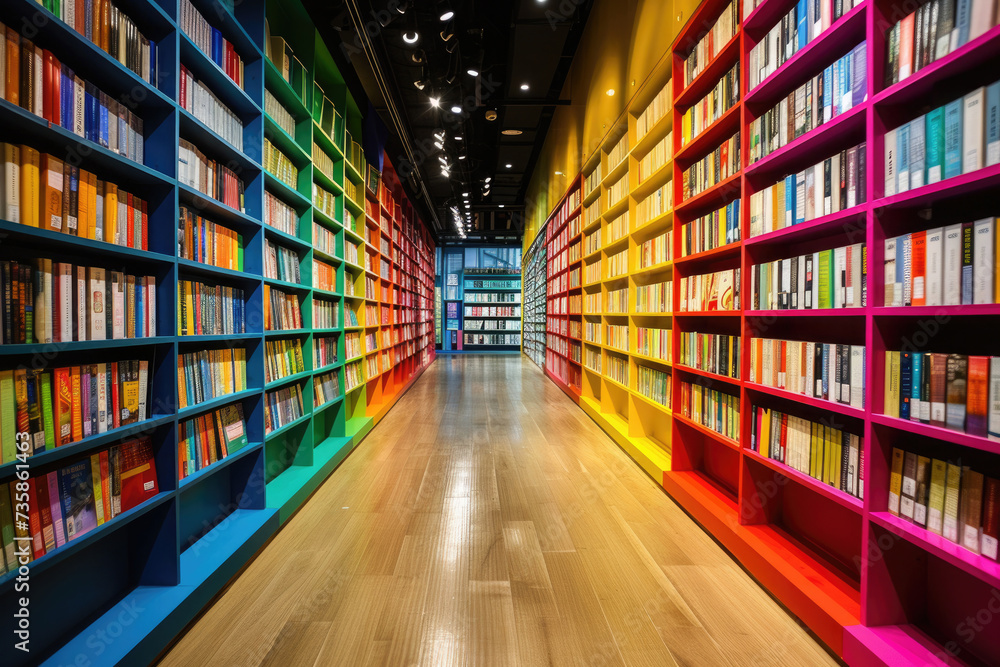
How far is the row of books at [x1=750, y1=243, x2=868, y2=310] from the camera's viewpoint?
1451 millimetres

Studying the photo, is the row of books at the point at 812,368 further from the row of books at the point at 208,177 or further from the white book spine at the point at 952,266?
the row of books at the point at 208,177

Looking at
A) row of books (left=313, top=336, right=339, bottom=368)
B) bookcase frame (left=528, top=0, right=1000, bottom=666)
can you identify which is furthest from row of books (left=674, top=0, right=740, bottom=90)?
row of books (left=313, top=336, right=339, bottom=368)

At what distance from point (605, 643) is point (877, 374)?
4.07 feet

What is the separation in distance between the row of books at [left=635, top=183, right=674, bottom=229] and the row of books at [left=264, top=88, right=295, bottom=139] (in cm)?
251

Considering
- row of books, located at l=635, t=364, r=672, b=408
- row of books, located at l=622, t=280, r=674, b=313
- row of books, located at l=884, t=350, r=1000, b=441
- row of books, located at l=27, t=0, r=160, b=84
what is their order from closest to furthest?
row of books, located at l=884, t=350, r=1000, b=441
row of books, located at l=27, t=0, r=160, b=84
row of books, located at l=622, t=280, r=674, b=313
row of books, located at l=635, t=364, r=672, b=408

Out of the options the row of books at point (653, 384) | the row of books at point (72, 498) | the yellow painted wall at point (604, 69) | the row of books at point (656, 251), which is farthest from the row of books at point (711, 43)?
the row of books at point (72, 498)

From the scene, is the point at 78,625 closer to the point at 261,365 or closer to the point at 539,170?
the point at 261,365

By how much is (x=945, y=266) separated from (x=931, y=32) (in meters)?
0.65

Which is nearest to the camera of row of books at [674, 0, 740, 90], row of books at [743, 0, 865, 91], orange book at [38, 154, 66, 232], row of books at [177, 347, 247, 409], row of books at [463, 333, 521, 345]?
orange book at [38, 154, 66, 232]

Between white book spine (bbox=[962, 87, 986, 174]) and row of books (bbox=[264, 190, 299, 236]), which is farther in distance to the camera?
row of books (bbox=[264, 190, 299, 236])

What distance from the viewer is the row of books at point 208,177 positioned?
1764 millimetres

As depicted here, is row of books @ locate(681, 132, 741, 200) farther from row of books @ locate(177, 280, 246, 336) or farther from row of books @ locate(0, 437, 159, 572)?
row of books @ locate(0, 437, 159, 572)

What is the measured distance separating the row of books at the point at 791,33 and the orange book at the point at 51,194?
248cm

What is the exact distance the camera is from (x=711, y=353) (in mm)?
2383
